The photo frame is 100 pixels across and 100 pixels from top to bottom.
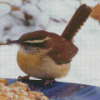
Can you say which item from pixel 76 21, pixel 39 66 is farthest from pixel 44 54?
pixel 76 21

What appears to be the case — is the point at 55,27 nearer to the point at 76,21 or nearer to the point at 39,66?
the point at 76,21

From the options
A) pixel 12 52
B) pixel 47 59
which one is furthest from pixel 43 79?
pixel 12 52

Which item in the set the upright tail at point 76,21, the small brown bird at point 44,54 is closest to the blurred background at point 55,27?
the upright tail at point 76,21

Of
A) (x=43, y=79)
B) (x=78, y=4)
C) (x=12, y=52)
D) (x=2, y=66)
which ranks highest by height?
(x=78, y=4)

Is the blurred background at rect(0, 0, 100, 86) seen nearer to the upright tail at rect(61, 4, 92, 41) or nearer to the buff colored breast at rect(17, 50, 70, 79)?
the upright tail at rect(61, 4, 92, 41)

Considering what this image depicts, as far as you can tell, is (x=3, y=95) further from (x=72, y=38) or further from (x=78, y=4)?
(x=78, y=4)

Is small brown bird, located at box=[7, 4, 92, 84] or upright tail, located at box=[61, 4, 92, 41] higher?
upright tail, located at box=[61, 4, 92, 41]

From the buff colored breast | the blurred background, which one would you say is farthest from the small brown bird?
the blurred background
